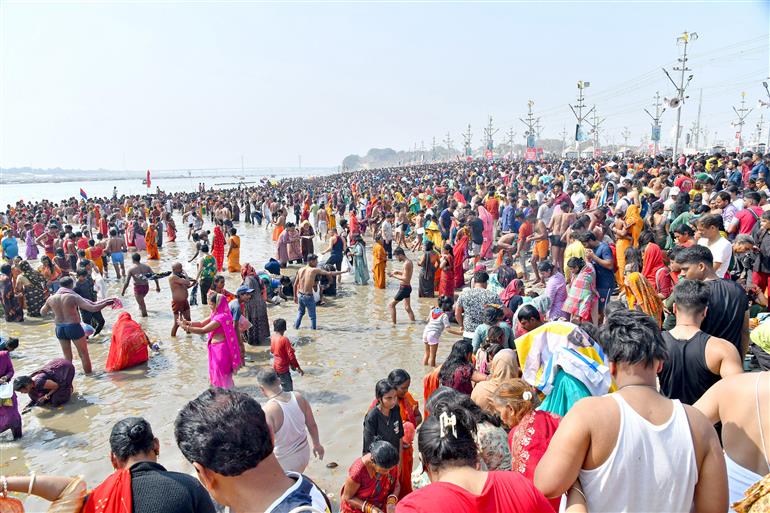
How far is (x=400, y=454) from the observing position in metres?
3.94

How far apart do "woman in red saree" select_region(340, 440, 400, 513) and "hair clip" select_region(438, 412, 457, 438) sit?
1355 mm

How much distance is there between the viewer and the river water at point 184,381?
542 cm

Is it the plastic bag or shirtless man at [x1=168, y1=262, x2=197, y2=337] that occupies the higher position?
shirtless man at [x1=168, y1=262, x2=197, y2=337]

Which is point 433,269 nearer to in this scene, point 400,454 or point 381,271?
point 381,271

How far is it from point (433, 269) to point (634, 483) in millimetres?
9281

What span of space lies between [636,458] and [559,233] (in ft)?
32.0

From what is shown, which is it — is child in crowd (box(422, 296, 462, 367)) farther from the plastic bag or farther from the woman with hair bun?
the plastic bag

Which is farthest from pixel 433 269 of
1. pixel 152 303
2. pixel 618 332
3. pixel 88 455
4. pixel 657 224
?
pixel 618 332

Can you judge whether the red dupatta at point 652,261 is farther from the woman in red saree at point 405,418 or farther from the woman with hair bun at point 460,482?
the woman with hair bun at point 460,482

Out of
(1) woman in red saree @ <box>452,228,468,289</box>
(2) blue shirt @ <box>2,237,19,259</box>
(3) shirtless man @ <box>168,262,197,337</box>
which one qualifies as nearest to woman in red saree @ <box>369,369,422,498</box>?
(3) shirtless man @ <box>168,262,197,337</box>

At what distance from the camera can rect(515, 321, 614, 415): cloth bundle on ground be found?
3371 mm

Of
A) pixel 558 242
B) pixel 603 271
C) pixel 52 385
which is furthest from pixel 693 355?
pixel 558 242

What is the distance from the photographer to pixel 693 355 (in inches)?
111

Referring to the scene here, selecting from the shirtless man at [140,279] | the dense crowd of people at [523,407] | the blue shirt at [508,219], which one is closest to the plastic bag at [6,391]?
the dense crowd of people at [523,407]
